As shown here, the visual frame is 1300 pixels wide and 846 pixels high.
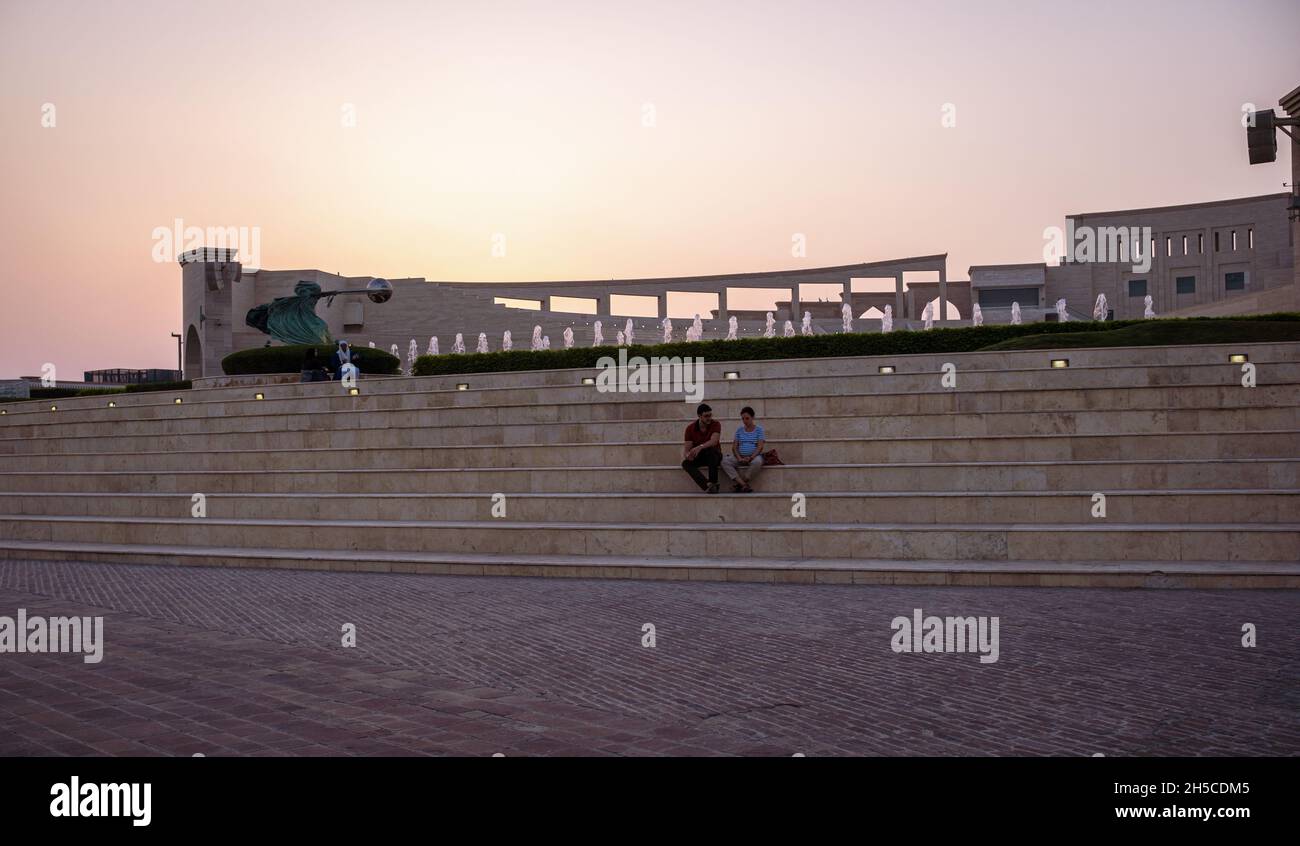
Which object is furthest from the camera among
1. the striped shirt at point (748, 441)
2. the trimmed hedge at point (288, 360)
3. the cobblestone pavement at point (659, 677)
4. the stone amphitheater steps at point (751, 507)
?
the trimmed hedge at point (288, 360)

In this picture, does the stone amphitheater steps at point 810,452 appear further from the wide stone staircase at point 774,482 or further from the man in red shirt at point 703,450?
the man in red shirt at point 703,450

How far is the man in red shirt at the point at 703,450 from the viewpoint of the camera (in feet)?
43.9

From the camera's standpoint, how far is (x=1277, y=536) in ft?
34.7

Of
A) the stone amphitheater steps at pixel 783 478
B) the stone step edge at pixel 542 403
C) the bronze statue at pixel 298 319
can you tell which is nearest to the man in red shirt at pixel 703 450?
the stone amphitheater steps at pixel 783 478

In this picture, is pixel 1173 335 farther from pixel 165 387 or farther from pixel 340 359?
pixel 165 387

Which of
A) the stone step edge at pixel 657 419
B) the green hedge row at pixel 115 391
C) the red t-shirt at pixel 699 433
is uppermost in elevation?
the green hedge row at pixel 115 391

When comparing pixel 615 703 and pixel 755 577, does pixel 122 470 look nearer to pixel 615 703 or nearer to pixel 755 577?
pixel 755 577

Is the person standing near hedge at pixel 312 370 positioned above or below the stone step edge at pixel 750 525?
above

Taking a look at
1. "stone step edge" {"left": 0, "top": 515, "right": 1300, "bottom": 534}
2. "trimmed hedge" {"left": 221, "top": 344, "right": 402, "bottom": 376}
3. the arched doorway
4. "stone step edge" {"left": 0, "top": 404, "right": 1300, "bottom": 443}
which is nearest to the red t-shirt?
"stone step edge" {"left": 0, "top": 515, "right": 1300, "bottom": 534}

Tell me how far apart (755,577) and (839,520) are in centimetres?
175

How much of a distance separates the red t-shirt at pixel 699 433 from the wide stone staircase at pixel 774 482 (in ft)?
2.41

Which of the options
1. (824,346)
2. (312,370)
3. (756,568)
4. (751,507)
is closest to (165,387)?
(312,370)

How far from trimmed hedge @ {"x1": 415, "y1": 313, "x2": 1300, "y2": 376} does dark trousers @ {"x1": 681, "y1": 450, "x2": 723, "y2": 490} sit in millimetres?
7463
